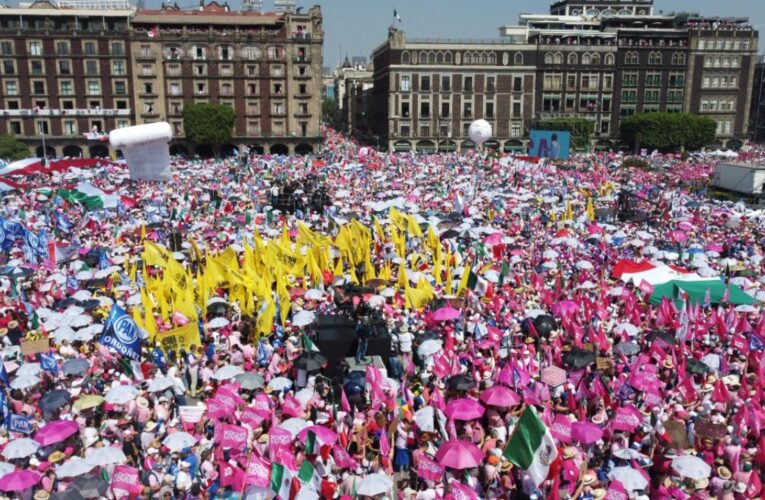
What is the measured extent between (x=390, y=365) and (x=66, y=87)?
→ 64.7 metres

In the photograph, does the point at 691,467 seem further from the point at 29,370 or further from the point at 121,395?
the point at 29,370

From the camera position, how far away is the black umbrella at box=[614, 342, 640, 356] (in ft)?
52.5

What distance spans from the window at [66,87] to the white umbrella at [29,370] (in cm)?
6205

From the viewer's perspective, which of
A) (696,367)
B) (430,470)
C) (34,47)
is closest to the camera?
(430,470)

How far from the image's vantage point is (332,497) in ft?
37.0

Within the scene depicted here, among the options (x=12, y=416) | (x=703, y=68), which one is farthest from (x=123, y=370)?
(x=703, y=68)

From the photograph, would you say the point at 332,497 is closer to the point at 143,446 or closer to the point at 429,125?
the point at 143,446

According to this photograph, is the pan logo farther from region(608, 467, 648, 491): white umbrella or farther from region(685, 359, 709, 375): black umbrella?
region(685, 359, 709, 375): black umbrella

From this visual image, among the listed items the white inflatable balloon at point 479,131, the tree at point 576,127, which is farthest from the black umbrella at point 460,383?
the tree at point 576,127

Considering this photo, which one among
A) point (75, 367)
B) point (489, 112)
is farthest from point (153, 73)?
point (75, 367)

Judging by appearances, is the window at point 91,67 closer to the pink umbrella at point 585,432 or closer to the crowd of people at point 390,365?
the crowd of people at point 390,365

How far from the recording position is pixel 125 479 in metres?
10.9

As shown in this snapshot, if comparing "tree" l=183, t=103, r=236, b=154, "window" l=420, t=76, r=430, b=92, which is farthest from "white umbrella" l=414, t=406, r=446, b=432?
"window" l=420, t=76, r=430, b=92

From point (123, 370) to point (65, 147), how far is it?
6248cm
